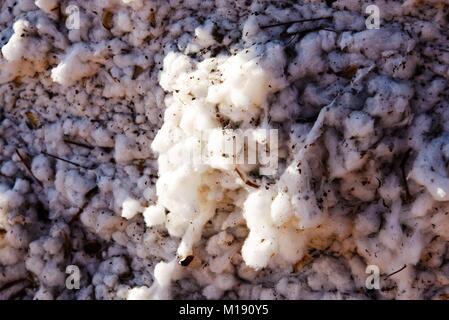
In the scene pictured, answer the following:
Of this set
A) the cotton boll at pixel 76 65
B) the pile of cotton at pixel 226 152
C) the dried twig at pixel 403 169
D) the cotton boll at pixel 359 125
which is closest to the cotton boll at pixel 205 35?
the pile of cotton at pixel 226 152

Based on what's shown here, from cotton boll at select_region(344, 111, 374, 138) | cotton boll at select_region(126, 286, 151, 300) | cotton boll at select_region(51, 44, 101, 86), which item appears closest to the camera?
cotton boll at select_region(344, 111, 374, 138)

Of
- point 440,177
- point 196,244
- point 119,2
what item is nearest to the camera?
point 440,177

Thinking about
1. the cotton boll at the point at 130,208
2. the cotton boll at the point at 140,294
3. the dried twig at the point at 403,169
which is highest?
the dried twig at the point at 403,169

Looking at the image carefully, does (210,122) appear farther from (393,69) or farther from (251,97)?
(393,69)

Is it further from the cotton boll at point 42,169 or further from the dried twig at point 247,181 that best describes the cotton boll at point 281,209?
the cotton boll at point 42,169

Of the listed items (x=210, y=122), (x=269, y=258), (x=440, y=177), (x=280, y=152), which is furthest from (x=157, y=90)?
(x=440, y=177)

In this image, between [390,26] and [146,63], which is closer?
[390,26]

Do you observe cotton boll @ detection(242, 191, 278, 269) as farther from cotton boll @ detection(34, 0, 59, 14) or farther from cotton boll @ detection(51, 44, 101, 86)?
cotton boll @ detection(34, 0, 59, 14)

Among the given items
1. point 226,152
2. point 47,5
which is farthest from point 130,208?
point 47,5

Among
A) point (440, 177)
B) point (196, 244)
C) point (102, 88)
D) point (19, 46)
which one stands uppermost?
point (19, 46)

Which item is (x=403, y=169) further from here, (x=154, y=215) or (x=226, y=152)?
(x=154, y=215)

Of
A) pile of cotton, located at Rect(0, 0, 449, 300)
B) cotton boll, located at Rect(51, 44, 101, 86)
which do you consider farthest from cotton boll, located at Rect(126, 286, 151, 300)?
cotton boll, located at Rect(51, 44, 101, 86)
